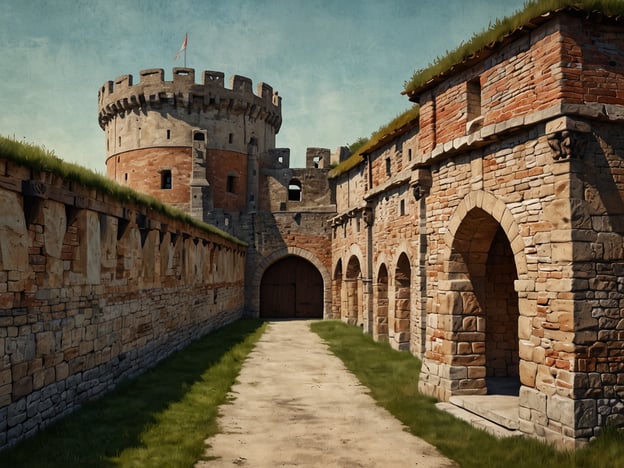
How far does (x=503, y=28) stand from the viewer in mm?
7352

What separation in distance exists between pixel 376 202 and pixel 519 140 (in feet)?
30.3

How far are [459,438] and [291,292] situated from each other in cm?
1918

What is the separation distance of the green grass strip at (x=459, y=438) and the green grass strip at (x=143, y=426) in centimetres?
264

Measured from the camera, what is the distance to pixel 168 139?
27047 millimetres

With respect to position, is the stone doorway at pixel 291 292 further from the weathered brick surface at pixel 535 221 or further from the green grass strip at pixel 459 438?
the weathered brick surface at pixel 535 221

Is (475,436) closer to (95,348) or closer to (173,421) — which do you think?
(173,421)

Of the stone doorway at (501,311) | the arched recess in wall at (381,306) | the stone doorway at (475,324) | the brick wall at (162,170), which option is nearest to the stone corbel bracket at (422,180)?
the stone doorway at (475,324)

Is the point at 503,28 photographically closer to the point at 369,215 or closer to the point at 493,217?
the point at 493,217

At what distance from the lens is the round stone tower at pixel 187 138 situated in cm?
2658

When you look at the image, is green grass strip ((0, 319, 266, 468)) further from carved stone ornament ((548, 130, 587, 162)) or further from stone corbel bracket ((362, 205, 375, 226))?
stone corbel bracket ((362, 205, 375, 226))

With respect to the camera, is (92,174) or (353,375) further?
(353,375)

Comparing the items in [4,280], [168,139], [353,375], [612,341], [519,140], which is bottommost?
[353,375]

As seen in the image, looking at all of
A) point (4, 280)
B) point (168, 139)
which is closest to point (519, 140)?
point (4, 280)

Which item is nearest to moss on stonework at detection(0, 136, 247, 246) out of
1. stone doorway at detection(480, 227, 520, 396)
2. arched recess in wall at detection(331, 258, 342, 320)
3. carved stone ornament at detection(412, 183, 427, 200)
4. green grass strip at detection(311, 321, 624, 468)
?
carved stone ornament at detection(412, 183, 427, 200)
